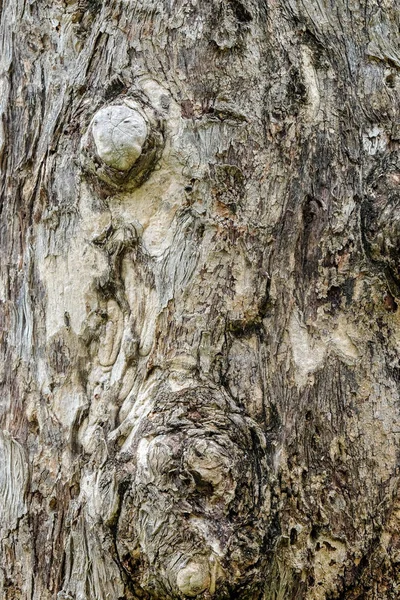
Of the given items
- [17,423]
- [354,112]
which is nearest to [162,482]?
[17,423]

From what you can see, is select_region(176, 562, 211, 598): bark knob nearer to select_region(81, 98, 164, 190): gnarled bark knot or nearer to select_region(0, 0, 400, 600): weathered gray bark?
select_region(0, 0, 400, 600): weathered gray bark

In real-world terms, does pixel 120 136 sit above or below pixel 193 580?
above

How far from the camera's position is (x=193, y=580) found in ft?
3.83

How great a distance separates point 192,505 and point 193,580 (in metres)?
0.12

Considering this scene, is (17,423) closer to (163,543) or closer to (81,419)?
(81,419)

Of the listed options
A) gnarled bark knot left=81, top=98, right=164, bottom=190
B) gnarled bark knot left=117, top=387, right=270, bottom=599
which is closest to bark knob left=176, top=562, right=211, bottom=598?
gnarled bark knot left=117, top=387, right=270, bottom=599

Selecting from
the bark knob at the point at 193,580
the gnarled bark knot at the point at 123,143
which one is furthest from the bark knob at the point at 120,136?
the bark knob at the point at 193,580

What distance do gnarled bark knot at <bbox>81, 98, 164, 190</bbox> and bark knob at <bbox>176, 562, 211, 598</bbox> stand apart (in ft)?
2.28

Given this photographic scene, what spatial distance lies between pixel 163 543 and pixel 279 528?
215 millimetres

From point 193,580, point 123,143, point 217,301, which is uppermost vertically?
point 123,143

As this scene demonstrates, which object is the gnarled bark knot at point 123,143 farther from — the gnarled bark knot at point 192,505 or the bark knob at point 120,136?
the gnarled bark knot at point 192,505

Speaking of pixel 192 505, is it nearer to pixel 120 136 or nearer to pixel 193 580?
pixel 193 580

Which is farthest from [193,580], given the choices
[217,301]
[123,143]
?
[123,143]

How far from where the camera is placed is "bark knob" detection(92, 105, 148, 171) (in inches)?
52.1
